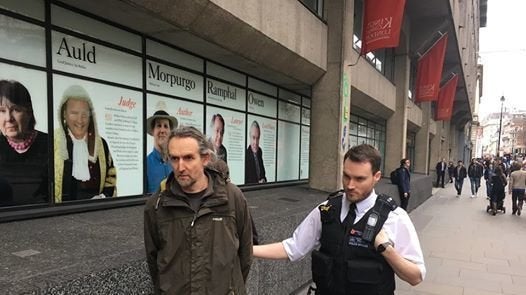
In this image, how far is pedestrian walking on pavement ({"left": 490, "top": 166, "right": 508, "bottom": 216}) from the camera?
14.0 meters

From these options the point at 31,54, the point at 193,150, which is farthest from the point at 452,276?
the point at 31,54

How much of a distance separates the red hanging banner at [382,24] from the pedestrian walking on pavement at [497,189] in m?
7.29

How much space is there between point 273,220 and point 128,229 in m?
1.78

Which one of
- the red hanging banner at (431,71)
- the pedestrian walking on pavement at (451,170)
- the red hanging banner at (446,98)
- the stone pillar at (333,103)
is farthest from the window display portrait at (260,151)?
the pedestrian walking on pavement at (451,170)

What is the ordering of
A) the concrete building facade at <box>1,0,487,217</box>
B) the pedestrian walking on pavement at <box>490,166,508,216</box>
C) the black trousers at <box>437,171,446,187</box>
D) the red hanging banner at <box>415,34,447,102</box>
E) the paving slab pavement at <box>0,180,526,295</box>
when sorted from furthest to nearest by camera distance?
the black trousers at <box>437,171,446,187</box>, the red hanging banner at <box>415,34,447,102</box>, the pedestrian walking on pavement at <box>490,166,508,216</box>, the concrete building facade at <box>1,0,487,217</box>, the paving slab pavement at <box>0,180,526,295</box>

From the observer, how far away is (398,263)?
2.21 metres

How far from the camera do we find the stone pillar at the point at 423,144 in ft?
81.8

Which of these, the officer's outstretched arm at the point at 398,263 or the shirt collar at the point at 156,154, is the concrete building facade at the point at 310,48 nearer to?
the shirt collar at the point at 156,154

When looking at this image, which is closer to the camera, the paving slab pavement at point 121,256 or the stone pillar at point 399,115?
the paving slab pavement at point 121,256

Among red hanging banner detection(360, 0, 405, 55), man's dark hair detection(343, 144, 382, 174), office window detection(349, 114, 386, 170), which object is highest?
red hanging banner detection(360, 0, 405, 55)

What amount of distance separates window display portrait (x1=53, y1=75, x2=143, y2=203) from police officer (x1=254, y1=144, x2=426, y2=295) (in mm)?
4001

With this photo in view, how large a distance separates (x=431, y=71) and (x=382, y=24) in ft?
30.4

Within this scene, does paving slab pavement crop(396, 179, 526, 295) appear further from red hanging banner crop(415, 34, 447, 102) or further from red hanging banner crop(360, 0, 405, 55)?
red hanging banner crop(415, 34, 447, 102)

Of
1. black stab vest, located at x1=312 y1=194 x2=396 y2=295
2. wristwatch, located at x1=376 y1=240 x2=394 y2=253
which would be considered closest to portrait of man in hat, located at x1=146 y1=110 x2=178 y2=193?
black stab vest, located at x1=312 y1=194 x2=396 y2=295
